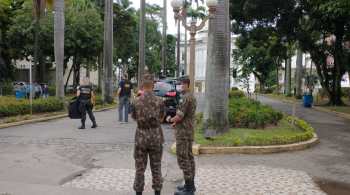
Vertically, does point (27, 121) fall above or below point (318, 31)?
below

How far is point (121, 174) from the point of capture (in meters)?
8.70

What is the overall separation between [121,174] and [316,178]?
3.46 m

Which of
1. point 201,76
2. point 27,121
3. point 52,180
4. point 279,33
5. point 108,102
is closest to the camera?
point 52,180

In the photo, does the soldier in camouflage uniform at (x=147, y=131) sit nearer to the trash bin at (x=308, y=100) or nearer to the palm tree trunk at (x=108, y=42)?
the palm tree trunk at (x=108, y=42)

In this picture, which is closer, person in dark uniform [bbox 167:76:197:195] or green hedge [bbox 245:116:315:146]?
person in dark uniform [bbox 167:76:197:195]

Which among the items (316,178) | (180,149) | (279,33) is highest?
(279,33)

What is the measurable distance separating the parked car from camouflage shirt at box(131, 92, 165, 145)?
10.4 metres

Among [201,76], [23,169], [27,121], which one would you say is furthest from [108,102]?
[201,76]

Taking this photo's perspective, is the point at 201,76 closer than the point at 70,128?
No

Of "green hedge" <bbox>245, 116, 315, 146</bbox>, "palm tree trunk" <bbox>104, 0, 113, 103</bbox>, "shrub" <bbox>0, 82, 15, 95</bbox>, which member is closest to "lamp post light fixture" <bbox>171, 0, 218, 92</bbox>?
"green hedge" <bbox>245, 116, 315, 146</bbox>

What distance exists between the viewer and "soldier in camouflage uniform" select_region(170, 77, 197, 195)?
7.30 meters

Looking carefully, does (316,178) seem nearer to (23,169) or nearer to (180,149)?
(180,149)

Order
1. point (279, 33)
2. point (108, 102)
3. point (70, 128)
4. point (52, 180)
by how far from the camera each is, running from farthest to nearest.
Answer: point (279, 33) < point (108, 102) < point (70, 128) < point (52, 180)

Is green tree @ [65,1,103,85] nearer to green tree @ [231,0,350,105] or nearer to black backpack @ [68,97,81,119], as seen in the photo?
green tree @ [231,0,350,105]
